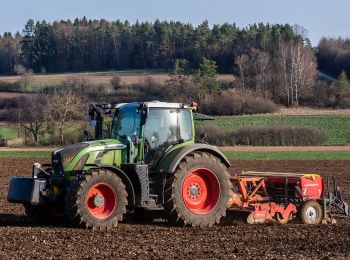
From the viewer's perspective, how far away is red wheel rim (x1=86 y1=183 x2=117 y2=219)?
35.6ft

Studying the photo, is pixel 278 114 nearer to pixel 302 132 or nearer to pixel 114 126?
pixel 302 132

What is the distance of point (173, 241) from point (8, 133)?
53768mm

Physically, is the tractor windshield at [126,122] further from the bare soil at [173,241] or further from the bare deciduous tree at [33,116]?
the bare deciduous tree at [33,116]

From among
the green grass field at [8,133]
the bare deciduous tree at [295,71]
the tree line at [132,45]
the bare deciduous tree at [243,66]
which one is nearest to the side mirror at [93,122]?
the green grass field at [8,133]

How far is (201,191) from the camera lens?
A: 469 inches

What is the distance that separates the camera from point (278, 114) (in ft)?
216

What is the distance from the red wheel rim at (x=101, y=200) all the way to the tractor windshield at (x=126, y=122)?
1144 mm

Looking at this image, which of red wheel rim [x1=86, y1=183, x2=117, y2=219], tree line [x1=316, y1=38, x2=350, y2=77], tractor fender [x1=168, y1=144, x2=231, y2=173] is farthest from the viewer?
tree line [x1=316, y1=38, x2=350, y2=77]

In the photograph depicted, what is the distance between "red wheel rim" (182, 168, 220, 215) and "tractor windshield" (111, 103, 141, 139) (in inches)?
49.3

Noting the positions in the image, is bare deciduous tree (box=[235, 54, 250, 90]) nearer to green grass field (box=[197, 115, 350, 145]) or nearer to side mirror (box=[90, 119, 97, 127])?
green grass field (box=[197, 115, 350, 145])

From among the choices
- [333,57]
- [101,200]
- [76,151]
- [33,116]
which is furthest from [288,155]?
[333,57]

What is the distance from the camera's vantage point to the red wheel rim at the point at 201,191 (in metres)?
11.7

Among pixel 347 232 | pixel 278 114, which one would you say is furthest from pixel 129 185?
pixel 278 114

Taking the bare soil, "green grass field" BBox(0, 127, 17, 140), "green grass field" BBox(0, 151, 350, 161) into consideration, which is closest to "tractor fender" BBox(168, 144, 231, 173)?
the bare soil
